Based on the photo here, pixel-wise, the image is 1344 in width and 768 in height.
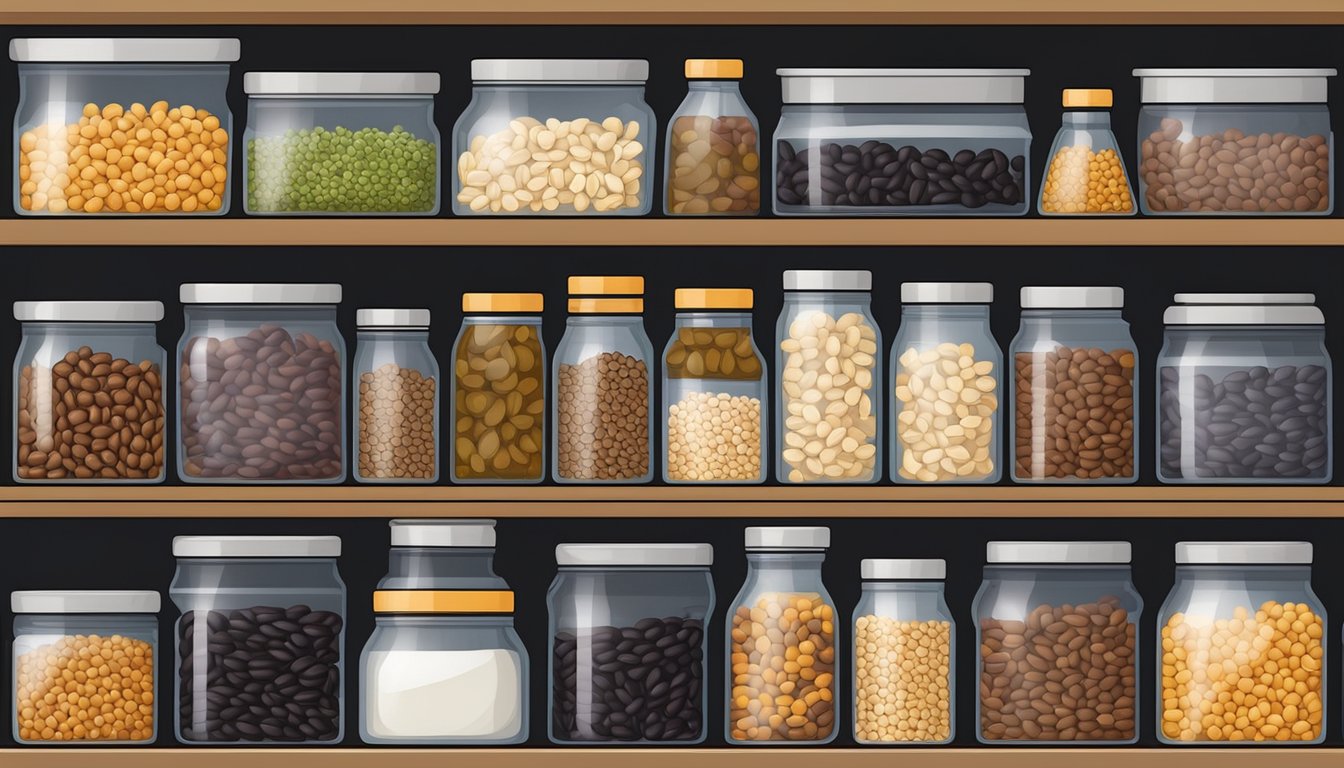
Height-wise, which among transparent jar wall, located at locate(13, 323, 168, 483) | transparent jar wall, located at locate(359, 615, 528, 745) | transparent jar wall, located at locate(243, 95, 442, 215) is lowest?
transparent jar wall, located at locate(359, 615, 528, 745)

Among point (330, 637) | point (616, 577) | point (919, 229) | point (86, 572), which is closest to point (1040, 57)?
point (919, 229)

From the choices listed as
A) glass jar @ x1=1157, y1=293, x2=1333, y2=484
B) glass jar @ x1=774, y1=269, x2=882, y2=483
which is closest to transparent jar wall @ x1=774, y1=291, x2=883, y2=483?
glass jar @ x1=774, y1=269, x2=882, y2=483

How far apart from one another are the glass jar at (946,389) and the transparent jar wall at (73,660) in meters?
0.87

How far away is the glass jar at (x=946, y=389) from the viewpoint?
72.5 inches

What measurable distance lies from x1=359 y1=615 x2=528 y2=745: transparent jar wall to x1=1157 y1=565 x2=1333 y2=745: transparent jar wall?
29.0 inches

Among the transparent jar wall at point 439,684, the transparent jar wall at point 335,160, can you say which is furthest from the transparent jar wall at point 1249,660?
the transparent jar wall at point 335,160

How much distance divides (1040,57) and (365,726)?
3.74ft

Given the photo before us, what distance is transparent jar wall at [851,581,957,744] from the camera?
184 centimetres

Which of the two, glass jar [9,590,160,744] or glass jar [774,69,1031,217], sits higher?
glass jar [774,69,1031,217]

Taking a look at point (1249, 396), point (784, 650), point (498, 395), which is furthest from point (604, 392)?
point (1249, 396)

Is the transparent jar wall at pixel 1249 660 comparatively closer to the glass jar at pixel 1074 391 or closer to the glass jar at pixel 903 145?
the glass jar at pixel 1074 391

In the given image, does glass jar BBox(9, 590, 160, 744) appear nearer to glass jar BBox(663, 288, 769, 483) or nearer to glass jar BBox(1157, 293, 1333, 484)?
glass jar BBox(663, 288, 769, 483)

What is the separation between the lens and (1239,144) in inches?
73.0

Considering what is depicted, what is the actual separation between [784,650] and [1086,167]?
2.10 feet
